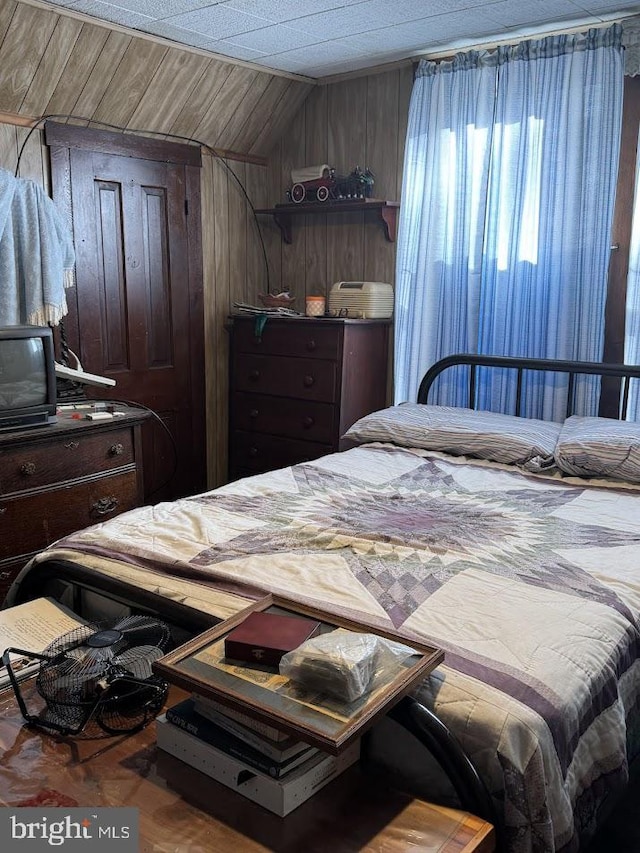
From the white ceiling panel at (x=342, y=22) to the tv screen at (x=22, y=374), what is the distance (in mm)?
1242

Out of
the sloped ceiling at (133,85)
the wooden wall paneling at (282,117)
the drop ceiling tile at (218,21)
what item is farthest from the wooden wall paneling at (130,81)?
the wooden wall paneling at (282,117)

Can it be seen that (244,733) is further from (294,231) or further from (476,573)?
(294,231)

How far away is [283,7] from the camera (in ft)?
9.13

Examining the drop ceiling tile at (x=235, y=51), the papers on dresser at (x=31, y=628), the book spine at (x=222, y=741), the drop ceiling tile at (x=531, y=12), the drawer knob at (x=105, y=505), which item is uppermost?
the drop ceiling tile at (x=531, y=12)

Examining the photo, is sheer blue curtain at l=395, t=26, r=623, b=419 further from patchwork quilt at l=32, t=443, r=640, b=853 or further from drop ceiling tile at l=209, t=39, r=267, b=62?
patchwork quilt at l=32, t=443, r=640, b=853

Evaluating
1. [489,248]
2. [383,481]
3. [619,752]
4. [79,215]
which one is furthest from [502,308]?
[619,752]

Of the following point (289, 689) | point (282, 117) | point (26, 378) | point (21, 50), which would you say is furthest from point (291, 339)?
point (289, 689)

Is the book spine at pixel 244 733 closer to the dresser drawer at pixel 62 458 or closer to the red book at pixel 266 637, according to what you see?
the red book at pixel 266 637

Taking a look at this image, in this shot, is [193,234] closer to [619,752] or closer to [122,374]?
[122,374]

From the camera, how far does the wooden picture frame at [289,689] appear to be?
108cm

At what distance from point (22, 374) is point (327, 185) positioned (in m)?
1.79

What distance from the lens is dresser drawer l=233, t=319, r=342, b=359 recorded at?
138 inches

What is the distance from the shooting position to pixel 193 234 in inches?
150

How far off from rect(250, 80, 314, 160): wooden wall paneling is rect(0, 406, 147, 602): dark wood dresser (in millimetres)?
1772
